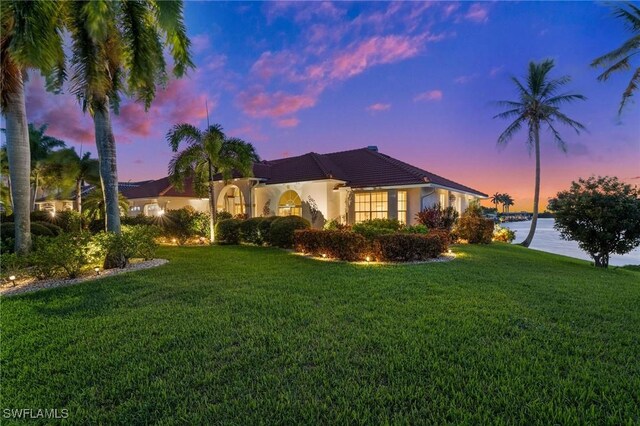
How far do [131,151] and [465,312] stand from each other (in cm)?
2558

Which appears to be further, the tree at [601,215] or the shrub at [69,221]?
the shrub at [69,221]

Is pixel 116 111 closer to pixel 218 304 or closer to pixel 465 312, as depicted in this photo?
pixel 218 304

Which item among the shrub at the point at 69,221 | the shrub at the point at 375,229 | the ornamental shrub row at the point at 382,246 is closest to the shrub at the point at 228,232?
the ornamental shrub row at the point at 382,246

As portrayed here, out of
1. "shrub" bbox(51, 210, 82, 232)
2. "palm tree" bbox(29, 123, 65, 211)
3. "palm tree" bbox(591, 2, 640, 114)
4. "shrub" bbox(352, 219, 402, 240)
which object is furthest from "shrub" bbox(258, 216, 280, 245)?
"palm tree" bbox(29, 123, 65, 211)

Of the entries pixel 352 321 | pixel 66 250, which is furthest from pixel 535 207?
pixel 66 250

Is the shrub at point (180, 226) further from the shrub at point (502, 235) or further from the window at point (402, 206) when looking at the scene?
the shrub at point (502, 235)

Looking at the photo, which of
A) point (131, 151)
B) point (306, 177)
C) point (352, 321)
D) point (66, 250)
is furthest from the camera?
point (131, 151)

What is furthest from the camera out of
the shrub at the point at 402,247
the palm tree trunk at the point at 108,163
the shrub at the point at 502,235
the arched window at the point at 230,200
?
the arched window at the point at 230,200

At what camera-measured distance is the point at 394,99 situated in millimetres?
19562

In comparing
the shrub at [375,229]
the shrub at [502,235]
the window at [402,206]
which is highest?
the window at [402,206]

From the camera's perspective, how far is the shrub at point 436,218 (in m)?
17.7

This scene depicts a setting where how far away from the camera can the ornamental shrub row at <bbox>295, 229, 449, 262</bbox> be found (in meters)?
11.6

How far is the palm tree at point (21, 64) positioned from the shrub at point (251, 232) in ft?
31.8

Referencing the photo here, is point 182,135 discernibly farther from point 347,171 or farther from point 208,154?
point 347,171
